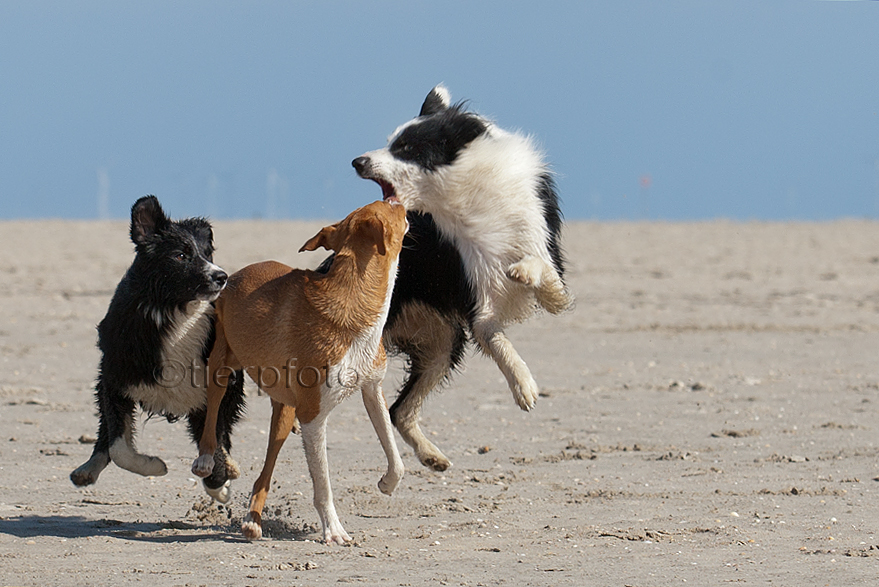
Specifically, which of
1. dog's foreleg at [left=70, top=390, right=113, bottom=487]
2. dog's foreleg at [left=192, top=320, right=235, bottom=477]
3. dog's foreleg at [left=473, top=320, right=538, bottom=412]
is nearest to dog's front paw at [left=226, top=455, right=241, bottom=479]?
dog's foreleg at [left=192, top=320, right=235, bottom=477]

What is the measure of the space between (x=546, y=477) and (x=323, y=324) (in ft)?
8.08

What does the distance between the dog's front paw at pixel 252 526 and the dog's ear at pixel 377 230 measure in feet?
4.47

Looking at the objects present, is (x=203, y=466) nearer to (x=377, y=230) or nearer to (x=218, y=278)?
(x=218, y=278)

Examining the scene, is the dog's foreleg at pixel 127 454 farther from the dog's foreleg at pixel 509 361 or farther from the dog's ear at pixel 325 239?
the dog's foreleg at pixel 509 361

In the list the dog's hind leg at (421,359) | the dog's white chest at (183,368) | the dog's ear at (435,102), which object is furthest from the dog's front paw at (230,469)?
the dog's ear at (435,102)

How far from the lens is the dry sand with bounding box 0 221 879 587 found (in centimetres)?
500

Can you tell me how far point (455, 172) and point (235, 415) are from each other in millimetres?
1641

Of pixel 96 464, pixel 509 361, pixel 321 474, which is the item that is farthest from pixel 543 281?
pixel 96 464

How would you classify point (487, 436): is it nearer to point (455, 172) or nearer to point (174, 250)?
point (455, 172)

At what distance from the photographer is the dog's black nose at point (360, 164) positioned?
5773 millimetres

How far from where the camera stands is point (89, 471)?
561cm

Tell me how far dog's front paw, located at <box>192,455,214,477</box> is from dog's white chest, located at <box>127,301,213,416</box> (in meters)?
0.37

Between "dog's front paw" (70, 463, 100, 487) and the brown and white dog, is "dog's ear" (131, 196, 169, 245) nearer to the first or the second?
the brown and white dog

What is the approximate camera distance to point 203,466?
5312 mm
